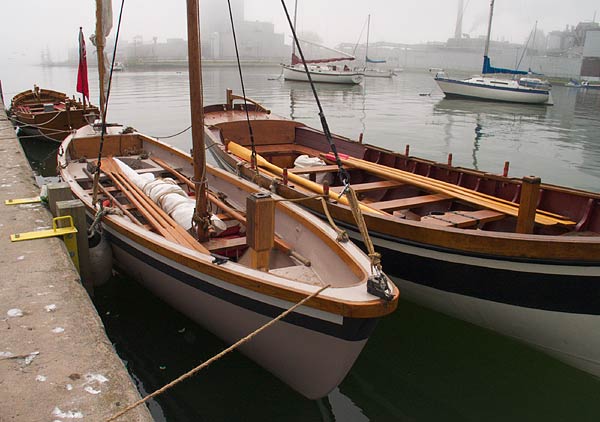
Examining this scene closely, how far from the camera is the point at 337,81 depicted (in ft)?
202

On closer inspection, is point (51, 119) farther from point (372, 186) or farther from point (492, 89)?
point (492, 89)

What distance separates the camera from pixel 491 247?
19.4 feet

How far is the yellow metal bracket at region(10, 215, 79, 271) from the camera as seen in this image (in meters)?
6.27

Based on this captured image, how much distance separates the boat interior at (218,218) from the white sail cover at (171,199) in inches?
3.5

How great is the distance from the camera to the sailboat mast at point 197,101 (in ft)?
19.2

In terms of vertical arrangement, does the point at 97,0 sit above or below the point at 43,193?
above

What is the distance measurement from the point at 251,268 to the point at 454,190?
443cm

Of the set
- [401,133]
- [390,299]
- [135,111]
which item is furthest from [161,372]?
[135,111]

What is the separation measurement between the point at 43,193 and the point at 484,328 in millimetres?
6911

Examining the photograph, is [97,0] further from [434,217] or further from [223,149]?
[434,217]

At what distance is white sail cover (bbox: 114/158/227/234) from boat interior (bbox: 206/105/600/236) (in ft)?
6.54

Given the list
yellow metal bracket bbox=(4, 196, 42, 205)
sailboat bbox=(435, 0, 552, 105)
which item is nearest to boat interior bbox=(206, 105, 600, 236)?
yellow metal bracket bbox=(4, 196, 42, 205)

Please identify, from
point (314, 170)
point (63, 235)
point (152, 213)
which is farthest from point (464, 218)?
point (63, 235)

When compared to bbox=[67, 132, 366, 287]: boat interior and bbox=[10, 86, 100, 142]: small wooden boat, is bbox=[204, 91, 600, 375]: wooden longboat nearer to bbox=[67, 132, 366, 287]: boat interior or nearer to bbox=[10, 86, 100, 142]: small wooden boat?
bbox=[67, 132, 366, 287]: boat interior
